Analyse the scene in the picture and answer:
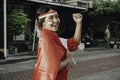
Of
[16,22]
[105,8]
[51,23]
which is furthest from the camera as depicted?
[105,8]

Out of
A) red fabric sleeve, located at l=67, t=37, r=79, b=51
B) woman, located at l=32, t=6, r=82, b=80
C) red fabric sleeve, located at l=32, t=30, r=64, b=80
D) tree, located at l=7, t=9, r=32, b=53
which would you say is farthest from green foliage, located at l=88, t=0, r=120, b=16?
red fabric sleeve, located at l=32, t=30, r=64, b=80

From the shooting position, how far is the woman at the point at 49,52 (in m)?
2.97

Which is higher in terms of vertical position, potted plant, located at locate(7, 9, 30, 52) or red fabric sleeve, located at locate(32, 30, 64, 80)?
red fabric sleeve, located at locate(32, 30, 64, 80)

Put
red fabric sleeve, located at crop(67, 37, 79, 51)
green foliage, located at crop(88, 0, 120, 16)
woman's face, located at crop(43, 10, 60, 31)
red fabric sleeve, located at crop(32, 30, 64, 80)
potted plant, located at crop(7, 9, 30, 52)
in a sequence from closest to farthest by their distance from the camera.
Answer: red fabric sleeve, located at crop(32, 30, 64, 80) → woman's face, located at crop(43, 10, 60, 31) → red fabric sleeve, located at crop(67, 37, 79, 51) → potted plant, located at crop(7, 9, 30, 52) → green foliage, located at crop(88, 0, 120, 16)

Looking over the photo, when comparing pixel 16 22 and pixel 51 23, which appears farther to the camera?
pixel 16 22

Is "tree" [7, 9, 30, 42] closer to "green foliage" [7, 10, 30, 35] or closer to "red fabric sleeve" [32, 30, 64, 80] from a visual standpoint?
"green foliage" [7, 10, 30, 35]

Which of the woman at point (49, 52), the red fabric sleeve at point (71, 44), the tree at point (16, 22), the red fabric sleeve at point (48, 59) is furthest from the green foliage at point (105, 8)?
the red fabric sleeve at point (48, 59)

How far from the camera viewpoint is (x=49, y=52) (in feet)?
9.79

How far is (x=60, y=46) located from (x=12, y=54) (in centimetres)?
1538

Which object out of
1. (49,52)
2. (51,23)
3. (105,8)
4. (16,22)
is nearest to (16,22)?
(16,22)

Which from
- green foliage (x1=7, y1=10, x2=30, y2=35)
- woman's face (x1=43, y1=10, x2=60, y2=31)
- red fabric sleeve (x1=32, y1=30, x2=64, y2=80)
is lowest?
green foliage (x1=7, y1=10, x2=30, y2=35)

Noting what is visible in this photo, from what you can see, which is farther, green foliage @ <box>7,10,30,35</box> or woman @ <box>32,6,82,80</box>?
green foliage @ <box>7,10,30,35</box>

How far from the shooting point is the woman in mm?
2975

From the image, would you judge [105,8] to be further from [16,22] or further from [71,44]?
[71,44]
